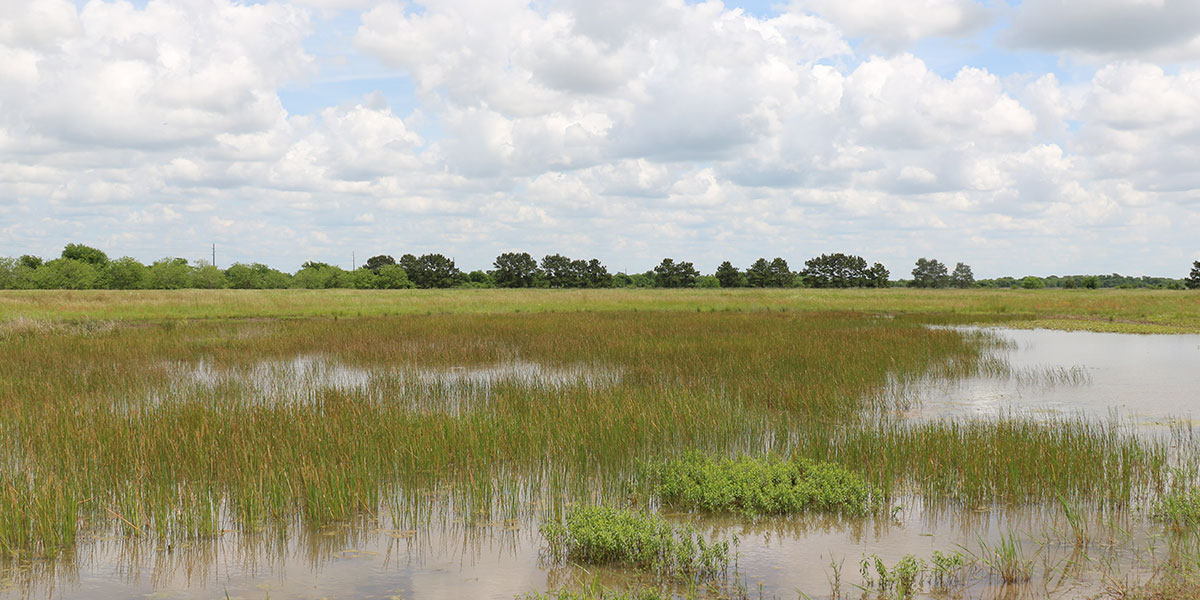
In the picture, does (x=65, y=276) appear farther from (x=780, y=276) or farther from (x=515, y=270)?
(x=780, y=276)

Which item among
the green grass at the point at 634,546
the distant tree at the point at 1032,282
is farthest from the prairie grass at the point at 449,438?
the distant tree at the point at 1032,282

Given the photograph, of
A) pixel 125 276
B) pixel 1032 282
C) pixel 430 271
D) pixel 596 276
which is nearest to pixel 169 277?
pixel 125 276

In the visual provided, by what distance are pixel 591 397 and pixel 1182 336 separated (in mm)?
31276

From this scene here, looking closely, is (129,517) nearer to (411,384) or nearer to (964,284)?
(411,384)

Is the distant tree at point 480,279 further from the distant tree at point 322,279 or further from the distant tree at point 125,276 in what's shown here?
the distant tree at point 125,276

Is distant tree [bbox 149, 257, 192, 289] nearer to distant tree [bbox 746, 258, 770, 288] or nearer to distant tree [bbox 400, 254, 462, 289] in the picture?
distant tree [bbox 400, 254, 462, 289]

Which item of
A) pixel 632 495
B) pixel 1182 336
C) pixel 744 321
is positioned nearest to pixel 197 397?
pixel 632 495

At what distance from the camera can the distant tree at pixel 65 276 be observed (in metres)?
104

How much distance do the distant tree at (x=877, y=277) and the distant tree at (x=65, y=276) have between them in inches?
5325

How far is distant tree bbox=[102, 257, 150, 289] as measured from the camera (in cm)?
11062

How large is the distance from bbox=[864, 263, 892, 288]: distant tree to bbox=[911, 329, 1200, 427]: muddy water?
417 feet

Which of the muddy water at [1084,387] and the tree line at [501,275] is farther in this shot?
the tree line at [501,275]

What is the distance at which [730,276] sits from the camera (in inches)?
5758

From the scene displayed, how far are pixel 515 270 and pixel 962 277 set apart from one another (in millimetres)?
97414
